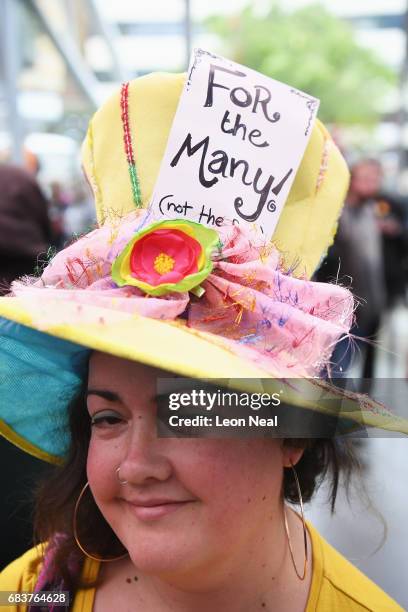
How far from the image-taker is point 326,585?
117 centimetres

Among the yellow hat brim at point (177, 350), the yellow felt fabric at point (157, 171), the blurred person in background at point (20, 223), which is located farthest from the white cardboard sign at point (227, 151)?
the blurred person in background at point (20, 223)

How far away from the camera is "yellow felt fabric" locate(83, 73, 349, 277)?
1197mm

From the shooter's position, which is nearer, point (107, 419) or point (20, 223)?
point (107, 419)

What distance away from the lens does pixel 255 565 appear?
1093 mm

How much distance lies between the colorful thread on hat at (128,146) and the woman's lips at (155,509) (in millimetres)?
495

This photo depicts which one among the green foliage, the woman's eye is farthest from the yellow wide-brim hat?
the green foliage

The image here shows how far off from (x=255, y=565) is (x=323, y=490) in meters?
0.19

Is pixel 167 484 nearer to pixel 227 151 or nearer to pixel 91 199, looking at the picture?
pixel 227 151

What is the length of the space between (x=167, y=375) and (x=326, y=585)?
0.53 m

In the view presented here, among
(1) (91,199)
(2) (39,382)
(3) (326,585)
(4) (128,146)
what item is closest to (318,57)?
(1) (91,199)

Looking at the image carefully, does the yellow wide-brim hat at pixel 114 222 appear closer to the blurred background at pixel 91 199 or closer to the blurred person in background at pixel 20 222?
the blurred background at pixel 91 199

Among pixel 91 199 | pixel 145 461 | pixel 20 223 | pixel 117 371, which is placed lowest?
pixel 145 461

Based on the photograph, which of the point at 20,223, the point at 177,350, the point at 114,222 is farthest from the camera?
the point at 20,223

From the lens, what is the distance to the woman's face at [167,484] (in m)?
0.94
